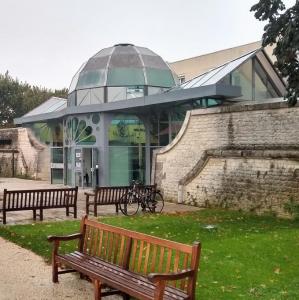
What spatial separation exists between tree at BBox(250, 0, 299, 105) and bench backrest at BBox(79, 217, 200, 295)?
459 centimetres

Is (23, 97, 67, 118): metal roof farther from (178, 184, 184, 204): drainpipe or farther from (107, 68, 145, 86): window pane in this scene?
(178, 184, 184, 204): drainpipe

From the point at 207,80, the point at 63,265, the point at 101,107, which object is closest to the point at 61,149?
the point at 101,107

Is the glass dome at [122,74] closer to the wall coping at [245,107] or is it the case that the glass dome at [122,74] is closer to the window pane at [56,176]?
the window pane at [56,176]

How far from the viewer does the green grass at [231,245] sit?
248 inches

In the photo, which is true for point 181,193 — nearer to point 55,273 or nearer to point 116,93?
point 116,93

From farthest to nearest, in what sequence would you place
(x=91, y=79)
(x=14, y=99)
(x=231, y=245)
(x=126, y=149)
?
(x=14, y=99)
(x=91, y=79)
(x=126, y=149)
(x=231, y=245)

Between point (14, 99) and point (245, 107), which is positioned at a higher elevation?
point (14, 99)

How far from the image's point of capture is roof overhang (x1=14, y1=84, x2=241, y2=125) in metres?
17.4

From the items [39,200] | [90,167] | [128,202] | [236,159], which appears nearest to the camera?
[39,200]

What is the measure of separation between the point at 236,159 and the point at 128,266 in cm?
1009

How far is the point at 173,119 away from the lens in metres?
22.5

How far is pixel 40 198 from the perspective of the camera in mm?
12984

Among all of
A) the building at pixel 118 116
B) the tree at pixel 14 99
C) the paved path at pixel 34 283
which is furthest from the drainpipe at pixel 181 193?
the tree at pixel 14 99

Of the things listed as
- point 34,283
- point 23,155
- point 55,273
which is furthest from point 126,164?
point 34,283
